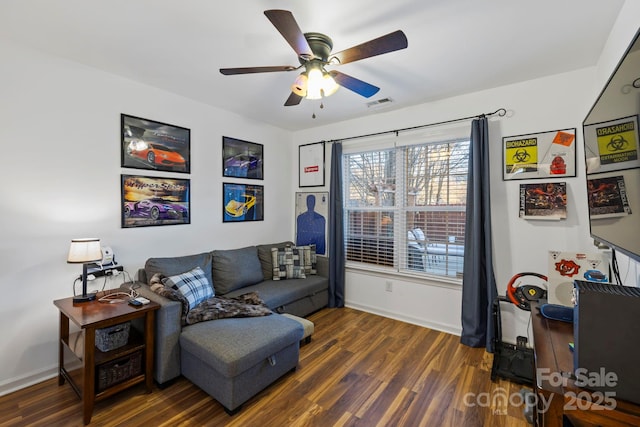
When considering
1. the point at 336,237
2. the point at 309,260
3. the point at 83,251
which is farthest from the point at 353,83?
the point at 309,260

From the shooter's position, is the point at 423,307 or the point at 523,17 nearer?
the point at 523,17

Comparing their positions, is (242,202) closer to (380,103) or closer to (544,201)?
(380,103)

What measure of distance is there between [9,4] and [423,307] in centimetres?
418

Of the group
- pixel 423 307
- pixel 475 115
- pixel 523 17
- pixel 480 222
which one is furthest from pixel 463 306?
pixel 523 17

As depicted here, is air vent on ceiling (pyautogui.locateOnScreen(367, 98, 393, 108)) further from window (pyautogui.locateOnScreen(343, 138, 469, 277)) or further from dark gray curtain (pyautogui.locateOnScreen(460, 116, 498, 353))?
dark gray curtain (pyautogui.locateOnScreen(460, 116, 498, 353))

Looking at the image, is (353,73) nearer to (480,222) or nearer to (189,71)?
(189,71)

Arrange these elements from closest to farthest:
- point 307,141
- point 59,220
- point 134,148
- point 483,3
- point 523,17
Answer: point 483,3 < point 523,17 < point 59,220 < point 134,148 < point 307,141

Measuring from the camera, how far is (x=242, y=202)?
3.74 meters

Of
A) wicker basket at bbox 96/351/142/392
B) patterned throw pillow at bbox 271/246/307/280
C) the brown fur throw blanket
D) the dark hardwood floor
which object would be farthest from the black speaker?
patterned throw pillow at bbox 271/246/307/280

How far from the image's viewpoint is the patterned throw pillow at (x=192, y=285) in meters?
2.42

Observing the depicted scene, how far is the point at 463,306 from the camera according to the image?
2906mm

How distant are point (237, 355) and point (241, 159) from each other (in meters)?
2.49

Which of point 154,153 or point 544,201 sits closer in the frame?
point 544,201

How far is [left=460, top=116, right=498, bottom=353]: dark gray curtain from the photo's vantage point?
9.10 feet
